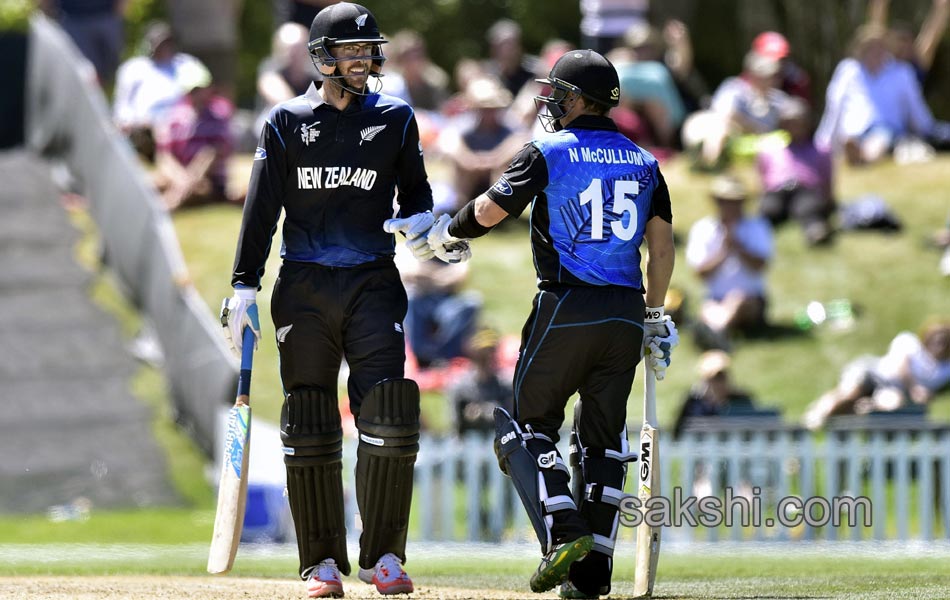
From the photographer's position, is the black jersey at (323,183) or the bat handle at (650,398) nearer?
the black jersey at (323,183)

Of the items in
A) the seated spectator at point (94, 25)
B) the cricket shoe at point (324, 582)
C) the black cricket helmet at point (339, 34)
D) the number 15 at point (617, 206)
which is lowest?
the cricket shoe at point (324, 582)

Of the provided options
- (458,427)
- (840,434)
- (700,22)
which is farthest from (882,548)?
(700,22)

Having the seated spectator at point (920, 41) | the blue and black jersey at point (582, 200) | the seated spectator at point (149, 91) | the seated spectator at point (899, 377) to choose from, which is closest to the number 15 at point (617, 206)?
the blue and black jersey at point (582, 200)

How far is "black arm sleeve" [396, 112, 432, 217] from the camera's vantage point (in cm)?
785

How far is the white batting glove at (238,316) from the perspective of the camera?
25.4ft

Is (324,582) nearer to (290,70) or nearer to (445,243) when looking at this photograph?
(445,243)

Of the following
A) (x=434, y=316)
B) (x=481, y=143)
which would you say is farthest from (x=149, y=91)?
(x=434, y=316)

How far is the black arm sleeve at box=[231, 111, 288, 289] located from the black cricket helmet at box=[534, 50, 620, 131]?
1254 mm

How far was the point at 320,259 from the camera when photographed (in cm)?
768

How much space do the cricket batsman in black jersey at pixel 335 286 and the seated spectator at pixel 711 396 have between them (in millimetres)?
6819

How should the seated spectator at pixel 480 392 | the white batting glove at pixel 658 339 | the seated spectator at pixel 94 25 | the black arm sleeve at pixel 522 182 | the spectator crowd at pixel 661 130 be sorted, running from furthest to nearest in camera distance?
1. the seated spectator at pixel 94 25
2. the spectator crowd at pixel 661 130
3. the seated spectator at pixel 480 392
4. the white batting glove at pixel 658 339
5. the black arm sleeve at pixel 522 182

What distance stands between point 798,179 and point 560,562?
36.0 feet

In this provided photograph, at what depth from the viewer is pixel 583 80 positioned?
24.8 feet

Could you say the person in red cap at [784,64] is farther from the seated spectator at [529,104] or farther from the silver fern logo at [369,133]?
the silver fern logo at [369,133]
